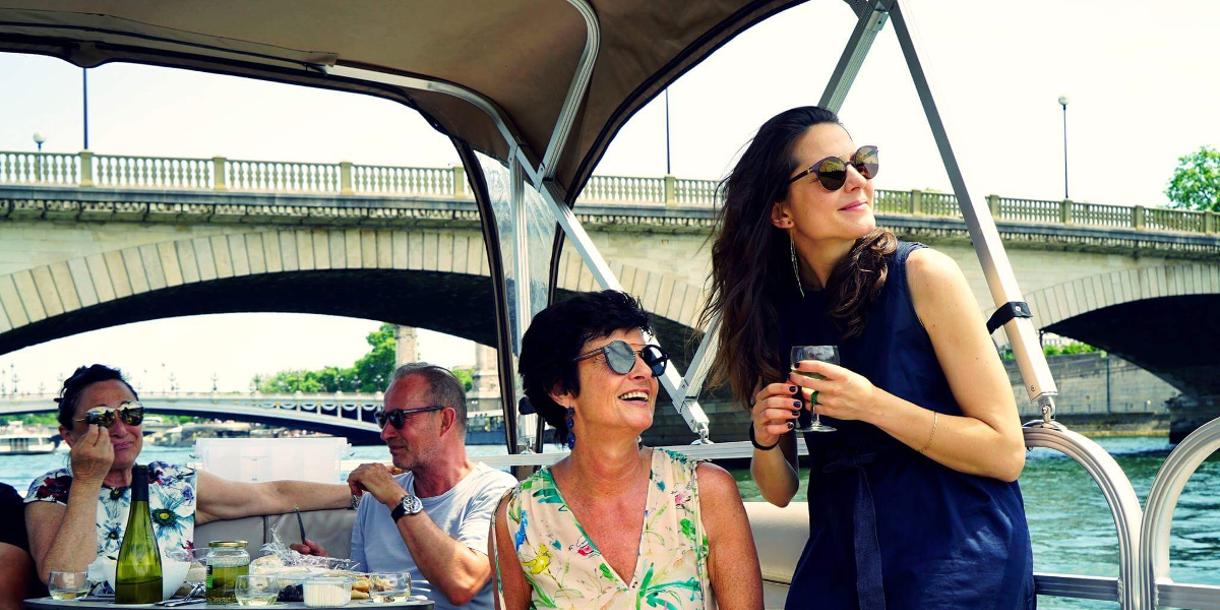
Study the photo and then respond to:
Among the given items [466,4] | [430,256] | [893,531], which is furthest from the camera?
[430,256]

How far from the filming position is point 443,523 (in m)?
3.37

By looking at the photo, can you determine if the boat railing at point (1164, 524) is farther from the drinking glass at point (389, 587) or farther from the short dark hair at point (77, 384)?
the short dark hair at point (77, 384)

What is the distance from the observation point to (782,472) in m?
2.36

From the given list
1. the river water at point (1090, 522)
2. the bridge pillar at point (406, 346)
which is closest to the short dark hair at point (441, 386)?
the river water at point (1090, 522)

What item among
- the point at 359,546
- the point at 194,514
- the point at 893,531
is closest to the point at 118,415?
the point at 194,514

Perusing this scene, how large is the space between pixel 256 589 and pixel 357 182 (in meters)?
22.0

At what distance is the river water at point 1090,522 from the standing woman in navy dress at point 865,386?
19.8ft

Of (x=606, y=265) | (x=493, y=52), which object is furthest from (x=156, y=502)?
(x=493, y=52)

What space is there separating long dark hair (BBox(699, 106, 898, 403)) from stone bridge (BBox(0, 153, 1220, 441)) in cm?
1731

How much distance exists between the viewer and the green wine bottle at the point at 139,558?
8.48 feet

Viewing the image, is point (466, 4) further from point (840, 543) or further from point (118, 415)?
point (840, 543)

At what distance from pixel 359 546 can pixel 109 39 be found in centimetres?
183

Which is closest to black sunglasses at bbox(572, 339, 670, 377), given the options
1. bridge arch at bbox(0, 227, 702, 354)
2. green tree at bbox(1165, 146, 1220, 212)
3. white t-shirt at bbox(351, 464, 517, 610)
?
white t-shirt at bbox(351, 464, 517, 610)

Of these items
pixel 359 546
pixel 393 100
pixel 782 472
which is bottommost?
pixel 359 546
